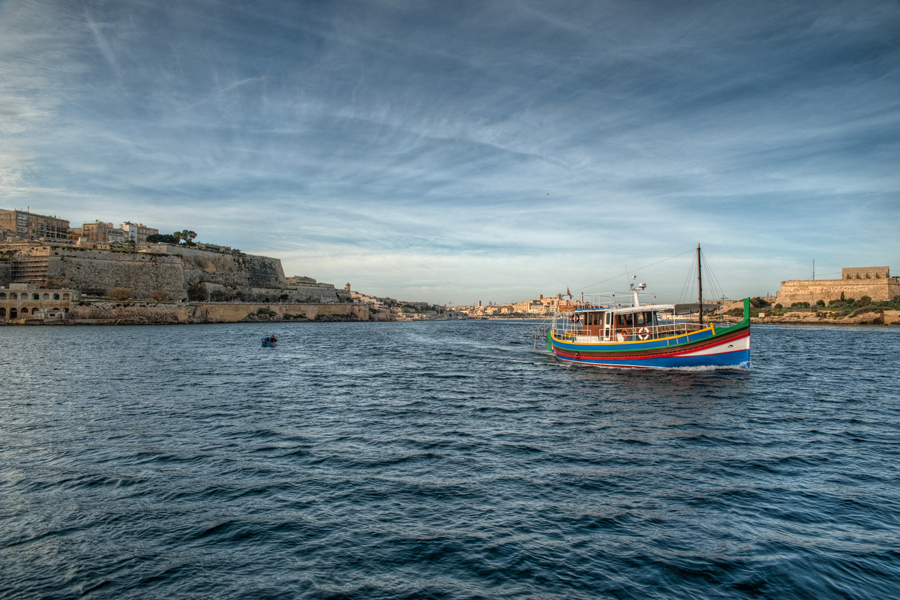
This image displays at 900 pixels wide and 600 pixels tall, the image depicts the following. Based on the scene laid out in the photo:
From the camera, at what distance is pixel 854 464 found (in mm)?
11414

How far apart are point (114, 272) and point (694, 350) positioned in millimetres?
95771

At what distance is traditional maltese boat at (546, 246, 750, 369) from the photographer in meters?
26.0

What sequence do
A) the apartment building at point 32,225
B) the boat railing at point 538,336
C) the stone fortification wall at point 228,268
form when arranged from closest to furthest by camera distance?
the boat railing at point 538,336 → the stone fortification wall at point 228,268 → the apartment building at point 32,225

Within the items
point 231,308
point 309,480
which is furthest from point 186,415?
point 231,308

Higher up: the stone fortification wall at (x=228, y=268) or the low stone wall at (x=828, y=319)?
the stone fortification wall at (x=228, y=268)

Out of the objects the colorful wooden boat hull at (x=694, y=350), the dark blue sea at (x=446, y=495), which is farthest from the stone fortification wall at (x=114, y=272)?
the colorful wooden boat hull at (x=694, y=350)

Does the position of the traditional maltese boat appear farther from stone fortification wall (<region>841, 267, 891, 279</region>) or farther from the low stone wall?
stone fortification wall (<region>841, 267, 891, 279</region>)

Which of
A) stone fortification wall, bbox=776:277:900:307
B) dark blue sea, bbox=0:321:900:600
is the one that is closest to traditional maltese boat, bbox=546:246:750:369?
dark blue sea, bbox=0:321:900:600

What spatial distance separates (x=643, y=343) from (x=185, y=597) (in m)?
26.0

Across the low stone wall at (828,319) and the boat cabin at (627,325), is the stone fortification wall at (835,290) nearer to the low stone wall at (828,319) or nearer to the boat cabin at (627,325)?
the low stone wall at (828,319)

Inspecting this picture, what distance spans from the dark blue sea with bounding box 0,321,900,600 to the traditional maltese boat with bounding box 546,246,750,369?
5.92m

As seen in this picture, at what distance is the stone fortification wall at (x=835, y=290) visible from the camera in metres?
90.1

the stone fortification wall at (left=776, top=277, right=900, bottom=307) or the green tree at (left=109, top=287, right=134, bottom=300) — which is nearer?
the green tree at (left=109, top=287, right=134, bottom=300)

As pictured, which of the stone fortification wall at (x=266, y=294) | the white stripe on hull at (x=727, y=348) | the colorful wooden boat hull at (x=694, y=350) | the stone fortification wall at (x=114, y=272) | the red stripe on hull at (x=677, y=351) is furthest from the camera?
the stone fortification wall at (x=266, y=294)
